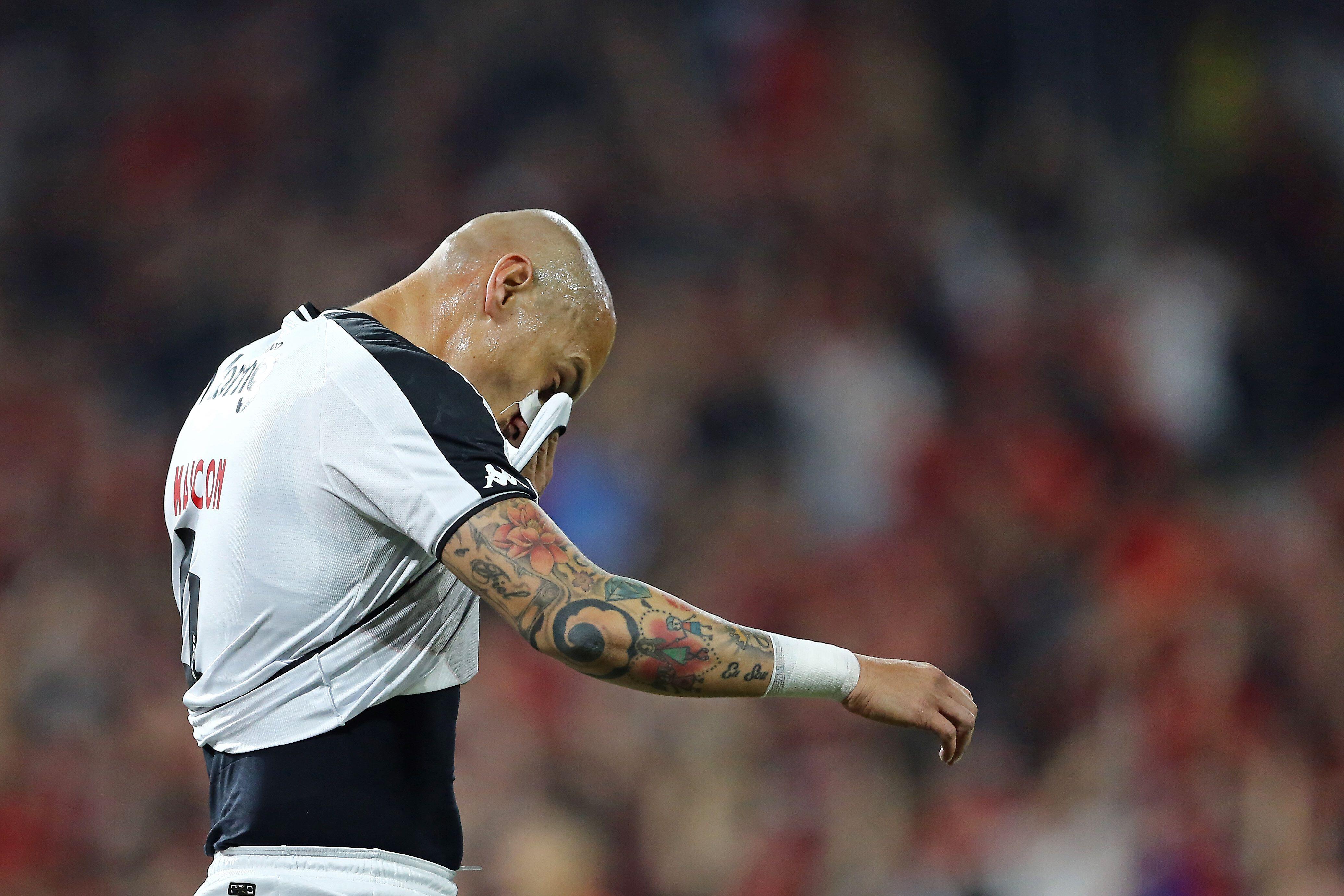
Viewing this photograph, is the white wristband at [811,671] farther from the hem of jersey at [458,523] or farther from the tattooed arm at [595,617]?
the hem of jersey at [458,523]

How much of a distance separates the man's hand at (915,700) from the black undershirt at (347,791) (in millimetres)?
738

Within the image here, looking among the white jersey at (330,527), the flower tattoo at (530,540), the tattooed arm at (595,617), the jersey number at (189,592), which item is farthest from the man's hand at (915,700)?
the jersey number at (189,592)

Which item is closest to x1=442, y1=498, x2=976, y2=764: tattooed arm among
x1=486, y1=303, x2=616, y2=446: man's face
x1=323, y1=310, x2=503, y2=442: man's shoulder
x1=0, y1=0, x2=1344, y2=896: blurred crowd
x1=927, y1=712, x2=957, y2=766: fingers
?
x1=323, y1=310, x2=503, y2=442: man's shoulder

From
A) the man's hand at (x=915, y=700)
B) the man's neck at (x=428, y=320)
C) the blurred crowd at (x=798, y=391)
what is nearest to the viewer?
the man's hand at (x=915, y=700)

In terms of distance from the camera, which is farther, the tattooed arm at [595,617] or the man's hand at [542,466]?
the man's hand at [542,466]

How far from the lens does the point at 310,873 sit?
6.53ft

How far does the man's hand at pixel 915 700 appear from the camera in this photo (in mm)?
2090

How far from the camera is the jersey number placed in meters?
2.18

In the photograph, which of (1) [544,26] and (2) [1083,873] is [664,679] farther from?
(1) [544,26]

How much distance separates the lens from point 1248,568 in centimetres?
578

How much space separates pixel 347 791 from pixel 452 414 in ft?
2.13

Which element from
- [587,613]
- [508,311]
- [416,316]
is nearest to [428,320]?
[416,316]

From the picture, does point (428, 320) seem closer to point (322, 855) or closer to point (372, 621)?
point (372, 621)

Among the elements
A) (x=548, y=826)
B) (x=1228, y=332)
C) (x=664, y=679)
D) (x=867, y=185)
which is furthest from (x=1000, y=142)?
(x=664, y=679)
